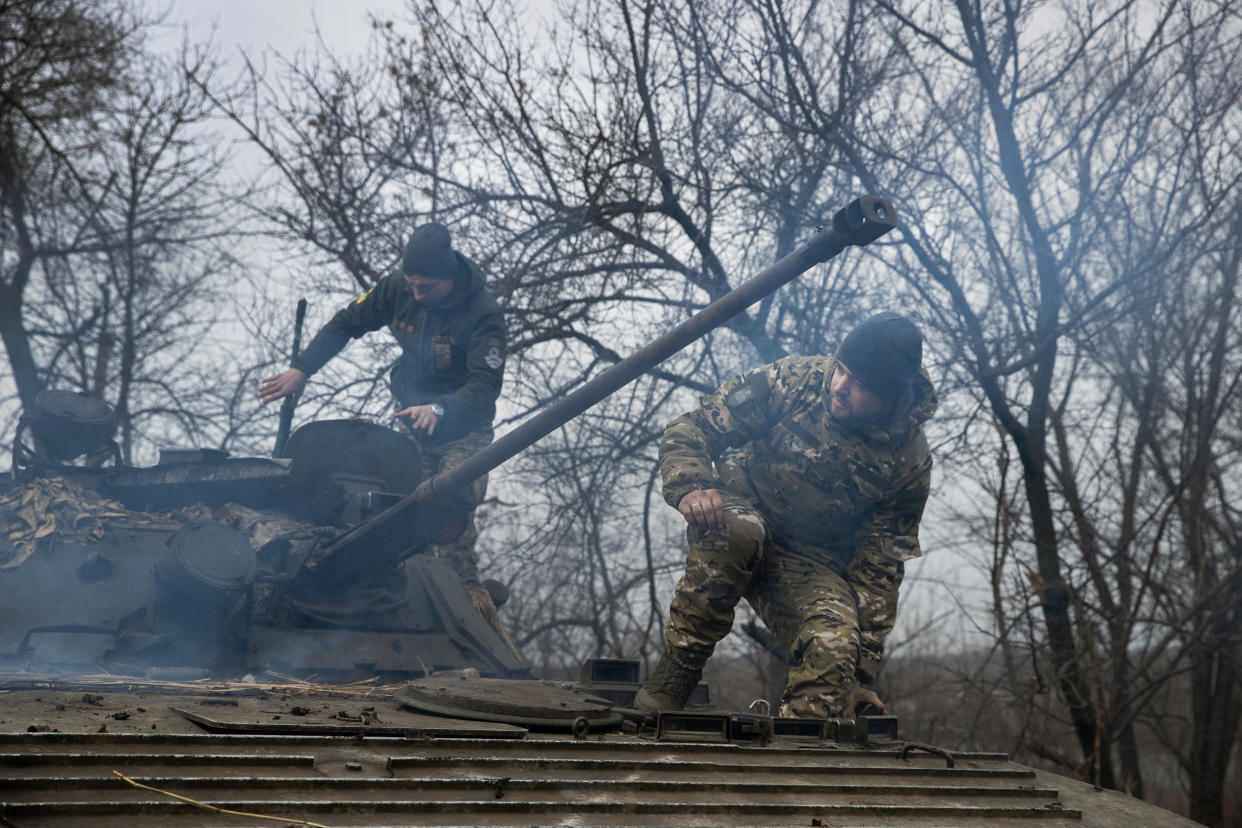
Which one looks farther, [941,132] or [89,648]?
[941,132]

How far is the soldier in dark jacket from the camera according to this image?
17.9 feet

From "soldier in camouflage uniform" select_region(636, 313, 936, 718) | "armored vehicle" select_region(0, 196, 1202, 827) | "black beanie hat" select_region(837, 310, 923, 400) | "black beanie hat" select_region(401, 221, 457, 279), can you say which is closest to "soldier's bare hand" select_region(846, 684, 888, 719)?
"soldier in camouflage uniform" select_region(636, 313, 936, 718)

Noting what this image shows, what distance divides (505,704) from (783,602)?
1248mm

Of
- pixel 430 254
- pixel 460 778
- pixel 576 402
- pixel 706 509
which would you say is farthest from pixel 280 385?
pixel 460 778

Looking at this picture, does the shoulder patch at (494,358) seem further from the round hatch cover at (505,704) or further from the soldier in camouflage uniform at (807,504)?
the round hatch cover at (505,704)

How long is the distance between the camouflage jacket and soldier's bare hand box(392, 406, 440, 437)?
1.47 meters

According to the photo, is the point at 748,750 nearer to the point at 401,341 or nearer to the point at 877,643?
the point at 877,643

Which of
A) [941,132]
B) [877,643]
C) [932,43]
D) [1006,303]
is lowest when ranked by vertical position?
[877,643]

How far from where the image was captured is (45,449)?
555 centimetres

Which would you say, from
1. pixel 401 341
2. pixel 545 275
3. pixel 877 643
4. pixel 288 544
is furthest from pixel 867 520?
pixel 545 275

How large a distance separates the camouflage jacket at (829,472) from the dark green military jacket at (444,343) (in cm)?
157

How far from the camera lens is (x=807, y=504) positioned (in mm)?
4141

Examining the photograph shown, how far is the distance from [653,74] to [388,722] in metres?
7.55

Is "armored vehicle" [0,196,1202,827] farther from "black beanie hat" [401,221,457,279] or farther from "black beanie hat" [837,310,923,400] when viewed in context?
"black beanie hat" [401,221,457,279]
